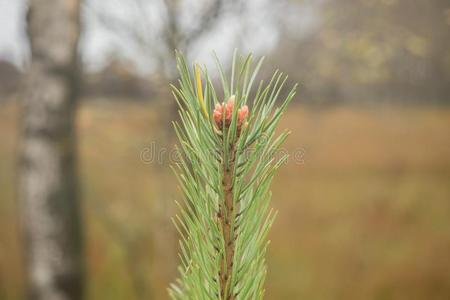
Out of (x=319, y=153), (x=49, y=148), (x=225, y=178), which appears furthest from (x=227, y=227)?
(x=319, y=153)

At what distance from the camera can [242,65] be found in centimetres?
23

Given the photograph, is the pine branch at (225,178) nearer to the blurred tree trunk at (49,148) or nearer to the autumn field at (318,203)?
the blurred tree trunk at (49,148)

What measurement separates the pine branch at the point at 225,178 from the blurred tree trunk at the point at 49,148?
1.12 m

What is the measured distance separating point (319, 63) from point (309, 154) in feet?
1.08

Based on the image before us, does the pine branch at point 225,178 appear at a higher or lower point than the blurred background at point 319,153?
lower

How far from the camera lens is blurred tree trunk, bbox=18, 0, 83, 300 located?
4.12ft

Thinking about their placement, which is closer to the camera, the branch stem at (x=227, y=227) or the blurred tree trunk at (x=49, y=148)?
the branch stem at (x=227, y=227)

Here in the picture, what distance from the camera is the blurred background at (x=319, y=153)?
1554 millimetres

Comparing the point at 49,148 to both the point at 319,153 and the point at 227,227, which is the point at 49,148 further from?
the point at 227,227

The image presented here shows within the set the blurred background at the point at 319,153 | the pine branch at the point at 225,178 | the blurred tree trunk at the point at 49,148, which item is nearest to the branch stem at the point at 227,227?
the pine branch at the point at 225,178

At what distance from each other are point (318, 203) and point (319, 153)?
183 millimetres

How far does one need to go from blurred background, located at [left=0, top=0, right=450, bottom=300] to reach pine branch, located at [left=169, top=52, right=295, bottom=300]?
1276 mm

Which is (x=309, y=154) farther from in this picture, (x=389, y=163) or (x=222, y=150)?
A: (x=222, y=150)

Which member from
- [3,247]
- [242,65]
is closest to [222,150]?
[242,65]
